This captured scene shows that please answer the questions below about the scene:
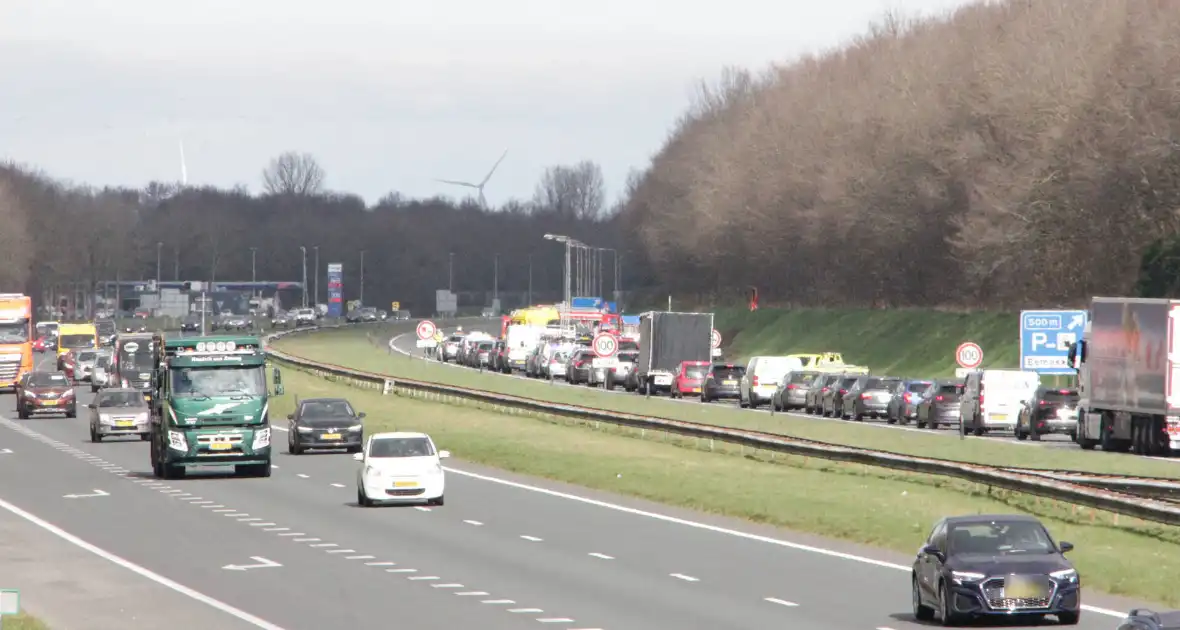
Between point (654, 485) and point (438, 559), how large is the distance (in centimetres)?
1320

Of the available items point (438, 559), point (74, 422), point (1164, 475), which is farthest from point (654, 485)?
point (74, 422)

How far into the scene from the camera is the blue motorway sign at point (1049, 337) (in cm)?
5506

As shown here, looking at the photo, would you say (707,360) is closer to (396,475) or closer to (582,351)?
(582,351)

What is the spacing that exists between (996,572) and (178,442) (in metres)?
26.4

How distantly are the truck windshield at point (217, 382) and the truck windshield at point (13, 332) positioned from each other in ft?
140

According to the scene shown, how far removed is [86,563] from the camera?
1118 inches

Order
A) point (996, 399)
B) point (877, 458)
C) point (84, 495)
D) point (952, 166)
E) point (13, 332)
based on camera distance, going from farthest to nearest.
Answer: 1. point (952, 166)
2. point (13, 332)
3. point (996, 399)
4. point (84, 495)
5. point (877, 458)

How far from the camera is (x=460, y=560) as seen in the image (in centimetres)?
2772

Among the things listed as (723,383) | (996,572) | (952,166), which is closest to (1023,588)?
(996,572)

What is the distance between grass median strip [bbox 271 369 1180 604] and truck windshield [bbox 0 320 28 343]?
26.5 meters

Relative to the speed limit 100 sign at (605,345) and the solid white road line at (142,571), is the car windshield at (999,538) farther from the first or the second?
the speed limit 100 sign at (605,345)

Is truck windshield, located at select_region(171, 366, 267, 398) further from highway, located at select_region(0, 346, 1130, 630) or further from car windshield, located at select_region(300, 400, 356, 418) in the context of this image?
car windshield, located at select_region(300, 400, 356, 418)

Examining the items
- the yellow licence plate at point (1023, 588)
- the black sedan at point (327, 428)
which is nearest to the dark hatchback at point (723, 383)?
the black sedan at point (327, 428)

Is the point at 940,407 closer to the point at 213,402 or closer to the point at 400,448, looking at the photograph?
the point at 213,402
